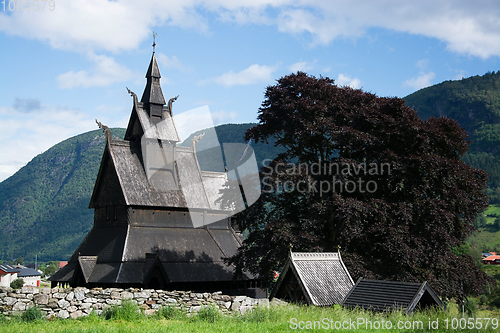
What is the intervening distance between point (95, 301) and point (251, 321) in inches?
236

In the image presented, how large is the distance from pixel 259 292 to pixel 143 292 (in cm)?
1869

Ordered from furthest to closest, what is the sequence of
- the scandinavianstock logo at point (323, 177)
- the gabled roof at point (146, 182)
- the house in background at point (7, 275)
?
the house in background at point (7, 275), the gabled roof at point (146, 182), the scandinavianstock logo at point (323, 177)

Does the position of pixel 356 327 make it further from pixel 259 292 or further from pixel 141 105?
pixel 141 105

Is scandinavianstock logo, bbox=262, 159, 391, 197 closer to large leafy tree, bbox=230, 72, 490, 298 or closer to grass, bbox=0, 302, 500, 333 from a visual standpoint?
large leafy tree, bbox=230, 72, 490, 298

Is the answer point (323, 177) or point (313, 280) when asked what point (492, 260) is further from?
point (313, 280)

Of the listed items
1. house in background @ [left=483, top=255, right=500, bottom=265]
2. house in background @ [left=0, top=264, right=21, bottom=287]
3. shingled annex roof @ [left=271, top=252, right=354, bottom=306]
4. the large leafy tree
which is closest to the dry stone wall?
shingled annex roof @ [left=271, top=252, right=354, bottom=306]

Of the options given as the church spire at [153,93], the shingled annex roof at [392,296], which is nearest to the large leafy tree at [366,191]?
the shingled annex roof at [392,296]

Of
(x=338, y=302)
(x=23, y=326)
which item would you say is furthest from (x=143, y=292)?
(x=338, y=302)

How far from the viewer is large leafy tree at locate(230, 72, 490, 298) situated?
2681 cm

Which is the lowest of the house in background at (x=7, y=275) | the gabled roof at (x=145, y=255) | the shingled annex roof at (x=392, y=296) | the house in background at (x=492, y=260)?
the house in background at (x=7, y=275)

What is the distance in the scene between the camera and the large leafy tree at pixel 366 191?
26.8 meters

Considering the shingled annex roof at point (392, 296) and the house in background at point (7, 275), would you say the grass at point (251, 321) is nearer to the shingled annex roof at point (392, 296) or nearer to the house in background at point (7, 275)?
the shingled annex roof at point (392, 296)

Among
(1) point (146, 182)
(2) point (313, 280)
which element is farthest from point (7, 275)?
(2) point (313, 280)

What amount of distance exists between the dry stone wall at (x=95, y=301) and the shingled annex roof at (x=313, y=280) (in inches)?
49.2
